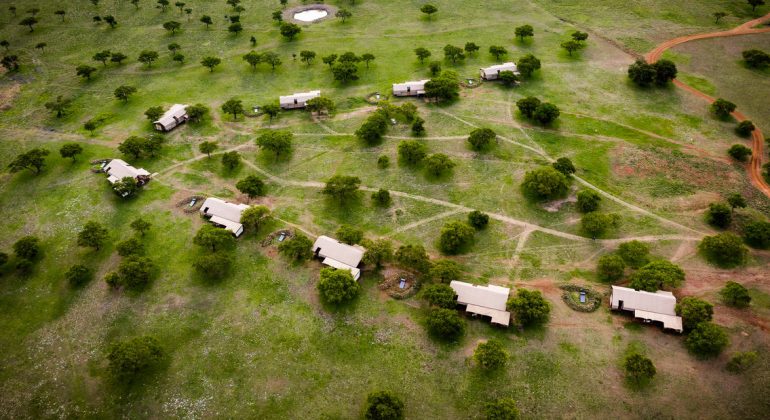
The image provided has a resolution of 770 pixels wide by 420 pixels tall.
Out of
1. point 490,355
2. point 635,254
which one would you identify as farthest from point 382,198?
point 635,254

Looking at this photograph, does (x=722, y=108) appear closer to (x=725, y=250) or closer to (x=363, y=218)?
(x=725, y=250)

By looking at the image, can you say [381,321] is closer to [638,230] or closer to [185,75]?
[638,230]

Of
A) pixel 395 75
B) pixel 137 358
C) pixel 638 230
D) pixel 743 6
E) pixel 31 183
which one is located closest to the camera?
pixel 137 358

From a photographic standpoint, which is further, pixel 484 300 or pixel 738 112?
pixel 738 112

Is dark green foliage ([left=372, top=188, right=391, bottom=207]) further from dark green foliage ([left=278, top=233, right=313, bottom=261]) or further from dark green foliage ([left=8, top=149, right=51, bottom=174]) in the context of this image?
dark green foliage ([left=8, top=149, right=51, bottom=174])

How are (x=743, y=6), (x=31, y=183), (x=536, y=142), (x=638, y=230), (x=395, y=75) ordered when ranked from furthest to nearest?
(x=743, y=6) < (x=395, y=75) < (x=536, y=142) < (x=31, y=183) < (x=638, y=230)

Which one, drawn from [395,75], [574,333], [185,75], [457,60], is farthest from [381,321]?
[185,75]

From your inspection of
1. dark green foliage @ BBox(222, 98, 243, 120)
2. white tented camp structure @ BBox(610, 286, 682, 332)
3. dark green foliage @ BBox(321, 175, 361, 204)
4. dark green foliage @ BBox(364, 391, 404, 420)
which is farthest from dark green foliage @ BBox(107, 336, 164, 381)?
white tented camp structure @ BBox(610, 286, 682, 332)
